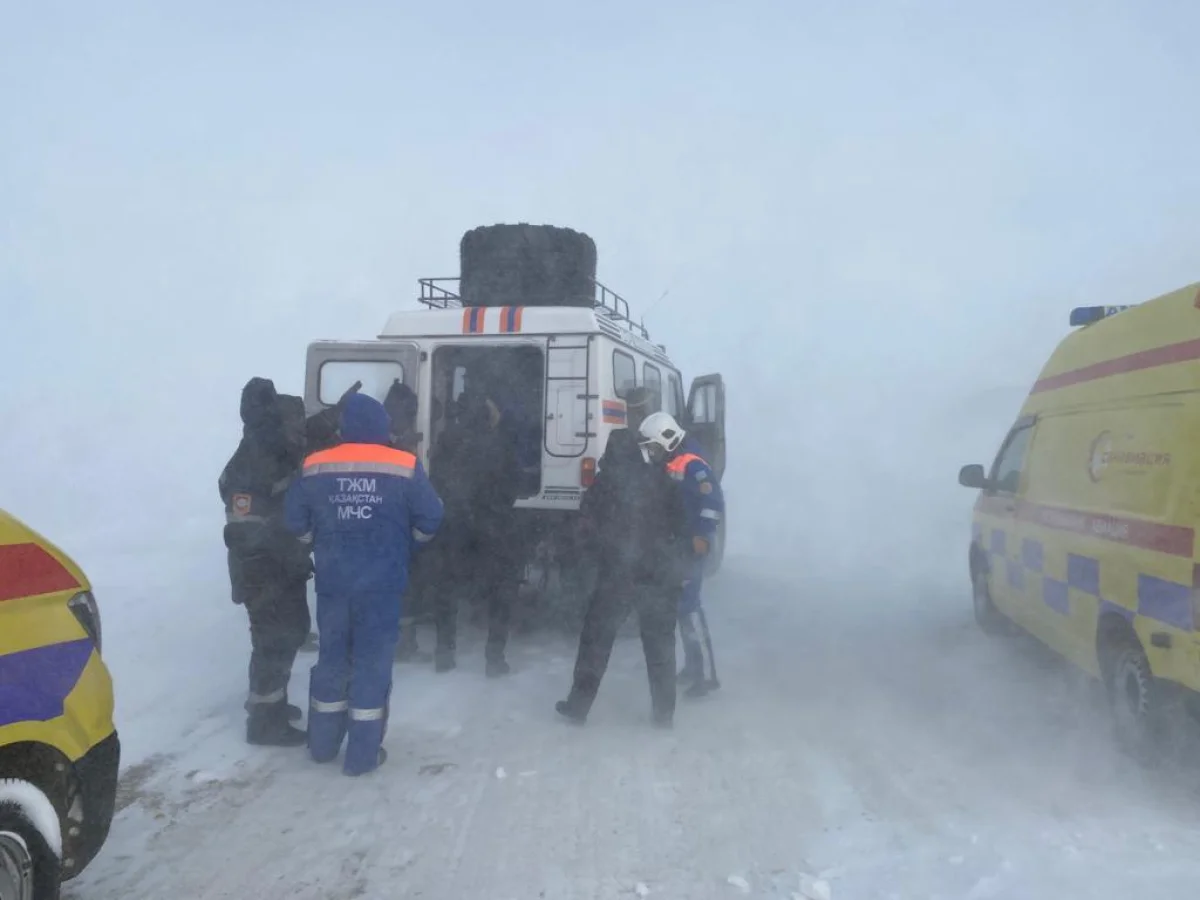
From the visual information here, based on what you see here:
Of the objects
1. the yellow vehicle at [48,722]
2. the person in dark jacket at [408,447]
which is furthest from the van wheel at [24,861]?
the person in dark jacket at [408,447]

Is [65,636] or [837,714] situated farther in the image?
[837,714]

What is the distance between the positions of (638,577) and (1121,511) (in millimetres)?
2496

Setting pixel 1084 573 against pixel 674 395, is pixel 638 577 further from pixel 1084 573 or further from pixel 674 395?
pixel 674 395

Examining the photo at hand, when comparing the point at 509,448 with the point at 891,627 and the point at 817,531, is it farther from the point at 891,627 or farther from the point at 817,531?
the point at 817,531

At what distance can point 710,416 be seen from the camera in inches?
413

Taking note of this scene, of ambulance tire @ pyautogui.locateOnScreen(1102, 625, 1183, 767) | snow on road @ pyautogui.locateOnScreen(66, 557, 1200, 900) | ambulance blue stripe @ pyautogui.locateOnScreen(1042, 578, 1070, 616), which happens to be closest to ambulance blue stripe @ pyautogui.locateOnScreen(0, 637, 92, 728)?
snow on road @ pyautogui.locateOnScreen(66, 557, 1200, 900)

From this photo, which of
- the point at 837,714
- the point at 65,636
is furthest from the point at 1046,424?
the point at 65,636

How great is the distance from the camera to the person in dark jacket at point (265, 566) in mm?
4977

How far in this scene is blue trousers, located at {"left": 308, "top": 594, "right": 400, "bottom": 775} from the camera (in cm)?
460

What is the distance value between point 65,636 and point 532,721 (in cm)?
303

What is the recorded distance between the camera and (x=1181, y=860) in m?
3.59

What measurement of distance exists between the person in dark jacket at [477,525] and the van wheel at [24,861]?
3.87 meters

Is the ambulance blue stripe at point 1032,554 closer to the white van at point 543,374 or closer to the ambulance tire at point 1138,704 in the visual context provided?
the ambulance tire at point 1138,704

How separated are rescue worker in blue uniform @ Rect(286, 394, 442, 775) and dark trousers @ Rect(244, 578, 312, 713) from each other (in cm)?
39
